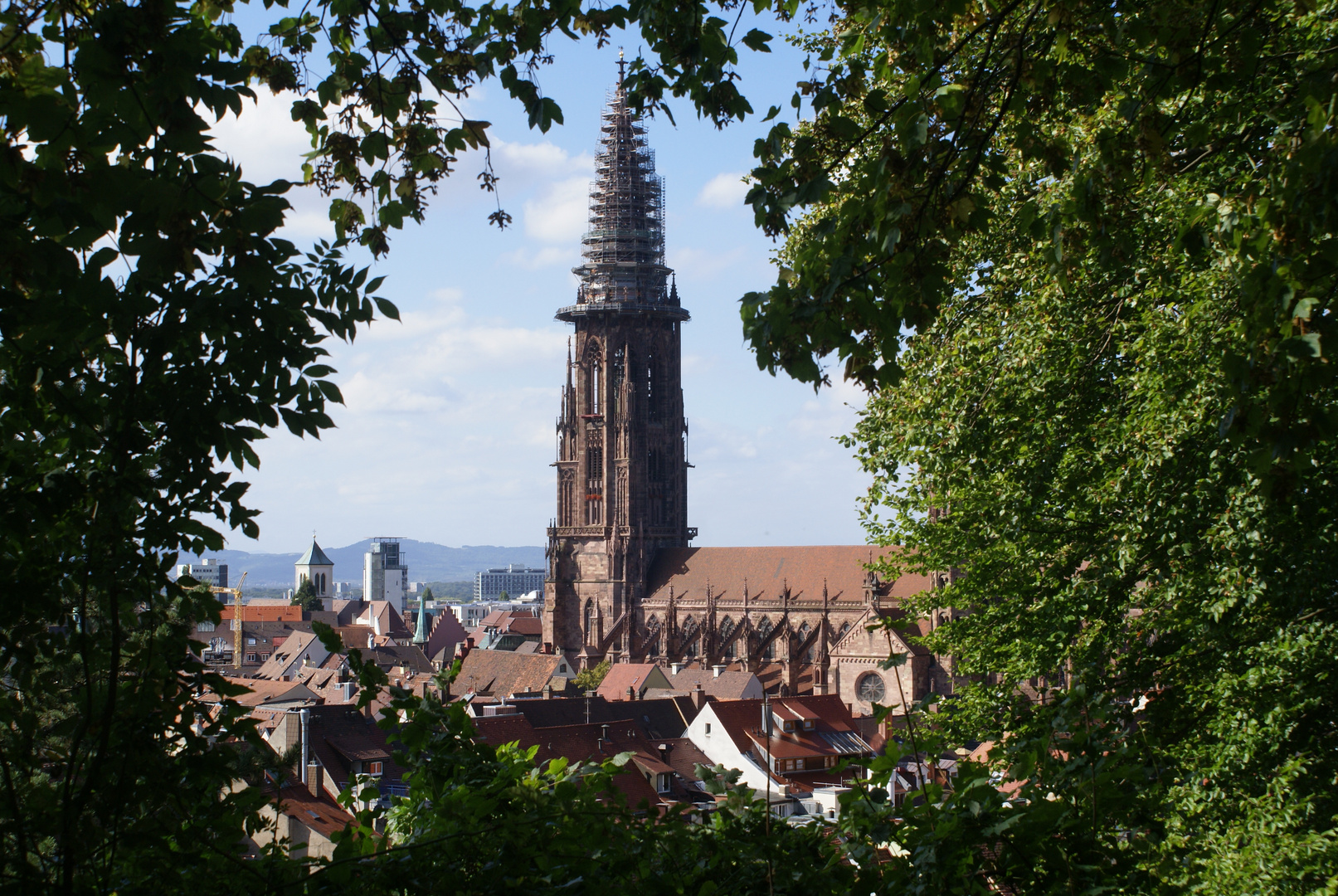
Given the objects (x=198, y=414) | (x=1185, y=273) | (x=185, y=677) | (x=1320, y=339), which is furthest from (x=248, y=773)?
(x=1185, y=273)

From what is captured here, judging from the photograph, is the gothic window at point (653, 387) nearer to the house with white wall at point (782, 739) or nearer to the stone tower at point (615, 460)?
the stone tower at point (615, 460)

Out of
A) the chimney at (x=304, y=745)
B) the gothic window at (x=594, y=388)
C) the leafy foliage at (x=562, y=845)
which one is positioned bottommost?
the chimney at (x=304, y=745)

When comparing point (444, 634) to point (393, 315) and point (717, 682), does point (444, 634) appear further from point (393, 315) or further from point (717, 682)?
point (393, 315)

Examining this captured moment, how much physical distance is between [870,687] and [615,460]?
27964 millimetres

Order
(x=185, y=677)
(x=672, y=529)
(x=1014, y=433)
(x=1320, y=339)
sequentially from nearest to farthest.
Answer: (x=1320, y=339), (x=185, y=677), (x=1014, y=433), (x=672, y=529)

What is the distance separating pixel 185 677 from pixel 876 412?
13.6 metres

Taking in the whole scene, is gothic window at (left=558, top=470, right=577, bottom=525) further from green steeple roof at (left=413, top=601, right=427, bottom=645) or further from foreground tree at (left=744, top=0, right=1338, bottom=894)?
foreground tree at (left=744, top=0, right=1338, bottom=894)

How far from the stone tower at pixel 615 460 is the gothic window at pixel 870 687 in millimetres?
22487

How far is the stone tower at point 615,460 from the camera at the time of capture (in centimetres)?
7850

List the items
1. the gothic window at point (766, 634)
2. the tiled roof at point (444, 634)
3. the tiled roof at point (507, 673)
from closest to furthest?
the tiled roof at point (507, 673), the gothic window at point (766, 634), the tiled roof at point (444, 634)

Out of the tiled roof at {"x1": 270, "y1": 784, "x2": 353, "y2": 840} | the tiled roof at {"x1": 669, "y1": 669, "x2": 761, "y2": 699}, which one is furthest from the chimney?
the tiled roof at {"x1": 669, "y1": 669, "x2": 761, "y2": 699}

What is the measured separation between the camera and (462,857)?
4656 mm

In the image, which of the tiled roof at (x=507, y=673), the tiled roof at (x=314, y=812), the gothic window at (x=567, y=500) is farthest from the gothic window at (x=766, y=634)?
the tiled roof at (x=314, y=812)

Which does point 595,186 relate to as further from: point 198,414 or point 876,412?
point 198,414
